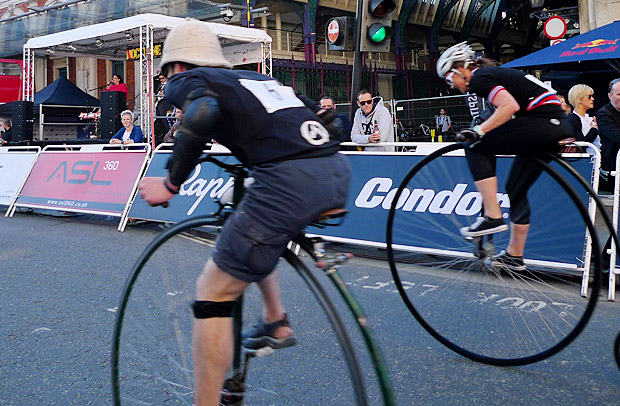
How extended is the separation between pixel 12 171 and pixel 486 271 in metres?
10.6

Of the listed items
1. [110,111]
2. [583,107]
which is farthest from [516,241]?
[110,111]

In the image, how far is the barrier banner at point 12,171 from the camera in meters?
11.8

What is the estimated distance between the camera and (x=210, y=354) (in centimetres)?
242

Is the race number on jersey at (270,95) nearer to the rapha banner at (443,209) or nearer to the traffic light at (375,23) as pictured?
the rapha banner at (443,209)

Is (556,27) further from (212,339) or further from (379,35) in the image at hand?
(212,339)

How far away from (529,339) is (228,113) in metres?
2.86

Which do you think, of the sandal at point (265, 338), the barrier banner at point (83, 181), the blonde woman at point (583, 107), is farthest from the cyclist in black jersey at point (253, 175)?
the barrier banner at point (83, 181)

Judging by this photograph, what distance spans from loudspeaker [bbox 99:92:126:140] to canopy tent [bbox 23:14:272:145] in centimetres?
63

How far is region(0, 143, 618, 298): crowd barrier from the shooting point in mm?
5672

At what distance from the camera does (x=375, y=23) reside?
860cm

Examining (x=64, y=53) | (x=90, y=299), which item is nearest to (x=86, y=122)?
(x=64, y=53)

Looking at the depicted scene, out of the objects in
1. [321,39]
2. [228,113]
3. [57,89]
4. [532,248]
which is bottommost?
[532,248]

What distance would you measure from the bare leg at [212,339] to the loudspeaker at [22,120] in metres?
15.9

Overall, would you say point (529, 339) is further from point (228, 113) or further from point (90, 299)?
point (90, 299)
